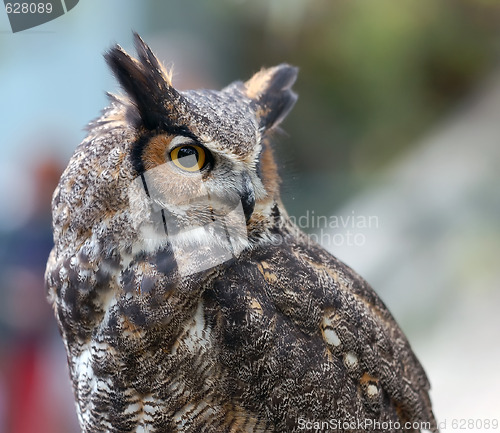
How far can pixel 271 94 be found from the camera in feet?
4.91

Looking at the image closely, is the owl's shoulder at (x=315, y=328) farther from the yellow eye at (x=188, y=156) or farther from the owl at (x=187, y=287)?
the yellow eye at (x=188, y=156)

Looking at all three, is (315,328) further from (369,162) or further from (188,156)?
(369,162)

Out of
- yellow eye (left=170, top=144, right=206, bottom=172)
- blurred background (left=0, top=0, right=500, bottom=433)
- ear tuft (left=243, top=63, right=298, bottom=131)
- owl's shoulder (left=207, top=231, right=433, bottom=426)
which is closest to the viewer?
yellow eye (left=170, top=144, right=206, bottom=172)

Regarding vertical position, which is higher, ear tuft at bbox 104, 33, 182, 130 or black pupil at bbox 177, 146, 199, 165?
ear tuft at bbox 104, 33, 182, 130

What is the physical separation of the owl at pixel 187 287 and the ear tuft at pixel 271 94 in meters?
0.08

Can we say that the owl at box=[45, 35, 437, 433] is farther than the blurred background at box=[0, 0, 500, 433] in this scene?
No

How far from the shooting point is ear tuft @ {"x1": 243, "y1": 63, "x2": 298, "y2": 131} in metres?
1.44

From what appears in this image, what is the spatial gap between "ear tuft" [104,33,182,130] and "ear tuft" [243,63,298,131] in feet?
1.08

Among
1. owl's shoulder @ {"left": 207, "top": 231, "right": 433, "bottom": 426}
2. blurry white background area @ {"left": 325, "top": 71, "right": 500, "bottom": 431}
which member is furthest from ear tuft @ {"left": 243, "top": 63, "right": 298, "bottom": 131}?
blurry white background area @ {"left": 325, "top": 71, "right": 500, "bottom": 431}

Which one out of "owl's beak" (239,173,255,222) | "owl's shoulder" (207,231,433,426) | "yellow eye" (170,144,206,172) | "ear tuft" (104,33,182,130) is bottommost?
"owl's shoulder" (207,231,433,426)

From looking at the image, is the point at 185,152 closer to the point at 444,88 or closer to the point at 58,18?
the point at 58,18

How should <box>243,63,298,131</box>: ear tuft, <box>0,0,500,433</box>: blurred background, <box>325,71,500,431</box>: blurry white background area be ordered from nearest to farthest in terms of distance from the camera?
<box>243,63,298,131</box>: ear tuft → <box>0,0,500,433</box>: blurred background → <box>325,71,500,431</box>: blurry white background area

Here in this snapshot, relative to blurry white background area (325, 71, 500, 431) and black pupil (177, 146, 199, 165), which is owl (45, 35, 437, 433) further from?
blurry white background area (325, 71, 500, 431)

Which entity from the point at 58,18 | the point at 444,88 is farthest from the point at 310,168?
the point at 58,18
